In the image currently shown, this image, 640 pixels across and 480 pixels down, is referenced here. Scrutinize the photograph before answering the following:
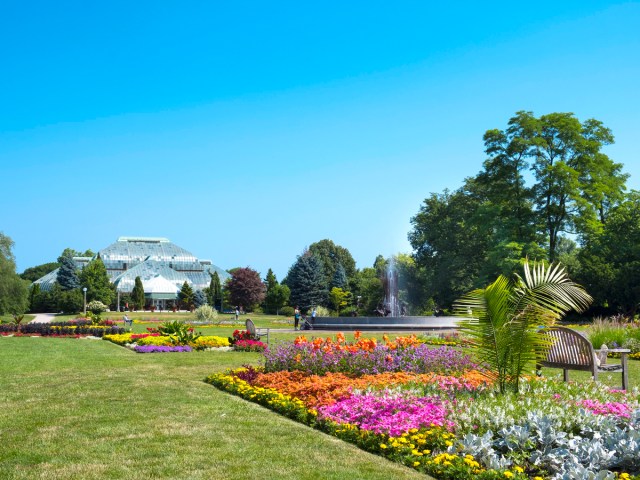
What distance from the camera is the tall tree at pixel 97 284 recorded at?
68438 millimetres

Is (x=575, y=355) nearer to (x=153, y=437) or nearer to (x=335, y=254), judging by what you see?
(x=153, y=437)

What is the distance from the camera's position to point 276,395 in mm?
8797

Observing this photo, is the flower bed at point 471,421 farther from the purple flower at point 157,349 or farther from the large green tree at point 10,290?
the large green tree at point 10,290

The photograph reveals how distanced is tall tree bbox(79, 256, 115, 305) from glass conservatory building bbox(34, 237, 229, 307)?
384 inches

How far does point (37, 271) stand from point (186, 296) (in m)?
39.8

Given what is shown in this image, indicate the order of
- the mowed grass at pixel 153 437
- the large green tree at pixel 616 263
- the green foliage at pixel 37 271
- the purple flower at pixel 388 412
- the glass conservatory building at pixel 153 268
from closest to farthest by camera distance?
the mowed grass at pixel 153 437 → the purple flower at pixel 388 412 → the large green tree at pixel 616 263 → the glass conservatory building at pixel 153 268 → the green foliage at pixel 37 271

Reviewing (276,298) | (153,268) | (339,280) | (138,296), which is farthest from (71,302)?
(339,280)

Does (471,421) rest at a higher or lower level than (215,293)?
lower

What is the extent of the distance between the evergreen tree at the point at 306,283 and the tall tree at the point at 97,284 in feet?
66.2

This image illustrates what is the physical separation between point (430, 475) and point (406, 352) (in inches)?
217

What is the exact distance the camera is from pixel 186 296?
80.2 m

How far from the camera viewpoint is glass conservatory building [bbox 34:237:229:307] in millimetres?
82312

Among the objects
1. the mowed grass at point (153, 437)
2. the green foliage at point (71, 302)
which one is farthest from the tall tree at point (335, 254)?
the mowed grass at point (153, 437)

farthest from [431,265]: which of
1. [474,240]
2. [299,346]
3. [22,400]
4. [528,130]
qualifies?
[22,400]
